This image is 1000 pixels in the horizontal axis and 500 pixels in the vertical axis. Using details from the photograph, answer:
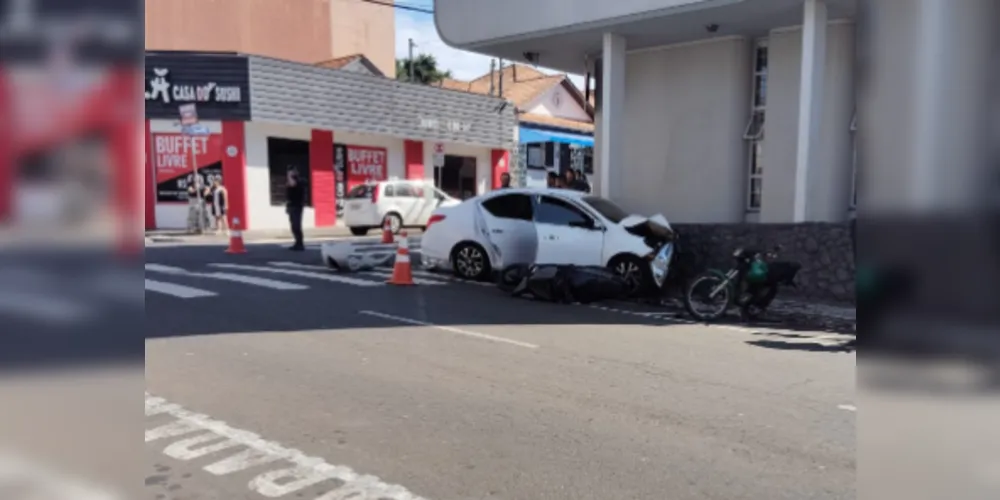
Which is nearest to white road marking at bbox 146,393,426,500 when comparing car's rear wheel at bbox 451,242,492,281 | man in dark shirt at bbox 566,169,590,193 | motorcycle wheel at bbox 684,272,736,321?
motorcycle wheel at bbox 684,272,736,321

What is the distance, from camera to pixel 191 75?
23.2m

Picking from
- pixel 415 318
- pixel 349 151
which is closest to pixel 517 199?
pixel 415 318

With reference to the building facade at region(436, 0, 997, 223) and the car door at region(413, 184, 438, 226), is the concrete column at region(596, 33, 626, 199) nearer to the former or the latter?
the building facade at region(436, 0, 997, 223)

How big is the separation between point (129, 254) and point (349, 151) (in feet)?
89.0

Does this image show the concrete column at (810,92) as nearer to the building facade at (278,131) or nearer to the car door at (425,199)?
the car door at (425,199)

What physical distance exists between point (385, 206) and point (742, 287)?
14.9 meters

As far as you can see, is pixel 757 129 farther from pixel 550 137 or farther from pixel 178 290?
pixel 550 137

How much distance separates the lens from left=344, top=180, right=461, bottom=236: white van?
22.5 meters

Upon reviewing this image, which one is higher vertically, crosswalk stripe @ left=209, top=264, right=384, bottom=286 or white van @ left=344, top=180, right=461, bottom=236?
white van @ left=344, top=180, right=461, bottom=236

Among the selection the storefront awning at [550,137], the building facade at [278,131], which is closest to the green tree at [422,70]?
the storefront awning at [550,137]

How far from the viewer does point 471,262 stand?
1212 centimetres

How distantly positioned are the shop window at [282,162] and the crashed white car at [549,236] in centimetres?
1441

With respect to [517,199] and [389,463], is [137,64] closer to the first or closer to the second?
[389,463]

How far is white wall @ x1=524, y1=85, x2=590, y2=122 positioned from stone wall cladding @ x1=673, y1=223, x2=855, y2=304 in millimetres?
29897
